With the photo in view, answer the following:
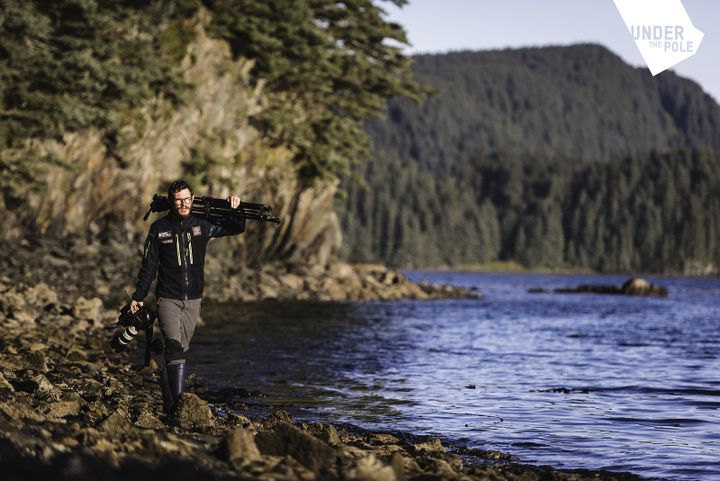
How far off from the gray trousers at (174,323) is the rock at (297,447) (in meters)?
2.87

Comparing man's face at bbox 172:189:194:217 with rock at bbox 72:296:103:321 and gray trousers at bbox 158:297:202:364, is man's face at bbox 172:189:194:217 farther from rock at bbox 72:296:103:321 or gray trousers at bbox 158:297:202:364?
rock at bbox 72:296:103:321

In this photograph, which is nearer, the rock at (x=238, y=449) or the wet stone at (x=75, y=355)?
the rock at (x=238, y=449)

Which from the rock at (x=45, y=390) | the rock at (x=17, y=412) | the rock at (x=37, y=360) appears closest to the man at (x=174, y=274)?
the rock at (x=45, y=390)

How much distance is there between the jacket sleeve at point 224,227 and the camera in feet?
35.6

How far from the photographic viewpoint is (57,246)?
37406 mm

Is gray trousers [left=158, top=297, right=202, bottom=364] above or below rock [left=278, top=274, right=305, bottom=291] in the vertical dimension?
above

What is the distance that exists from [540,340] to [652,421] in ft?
50.5

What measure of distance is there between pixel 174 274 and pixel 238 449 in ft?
11.5

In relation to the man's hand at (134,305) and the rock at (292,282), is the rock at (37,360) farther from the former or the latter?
the rock at (292,282)

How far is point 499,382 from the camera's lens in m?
17.4

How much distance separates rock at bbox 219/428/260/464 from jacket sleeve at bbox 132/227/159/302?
130 inches

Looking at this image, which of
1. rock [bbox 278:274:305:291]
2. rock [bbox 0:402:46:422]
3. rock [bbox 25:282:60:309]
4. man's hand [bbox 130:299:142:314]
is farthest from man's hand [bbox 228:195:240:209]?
rock [bbox 278:274:305:291]

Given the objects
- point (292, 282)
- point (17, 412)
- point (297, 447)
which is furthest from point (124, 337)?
point (292, 282)

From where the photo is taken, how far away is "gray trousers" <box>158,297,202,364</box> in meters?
10.5
